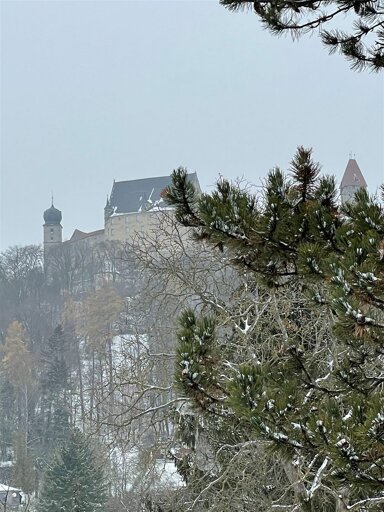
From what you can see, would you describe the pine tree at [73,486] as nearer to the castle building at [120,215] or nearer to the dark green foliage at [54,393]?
the dark green foliage at [54,393]

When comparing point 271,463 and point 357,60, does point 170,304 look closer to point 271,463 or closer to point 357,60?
point 271,463

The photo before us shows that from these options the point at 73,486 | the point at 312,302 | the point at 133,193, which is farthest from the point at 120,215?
the point at 312,302

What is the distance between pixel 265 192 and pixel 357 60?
1.22 meters

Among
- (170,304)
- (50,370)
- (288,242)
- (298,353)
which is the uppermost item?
(50,370)

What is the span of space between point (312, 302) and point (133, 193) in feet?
291

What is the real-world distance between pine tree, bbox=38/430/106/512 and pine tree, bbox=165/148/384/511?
768 inches

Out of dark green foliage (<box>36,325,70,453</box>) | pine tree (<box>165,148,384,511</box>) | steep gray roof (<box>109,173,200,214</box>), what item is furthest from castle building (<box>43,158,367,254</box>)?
pine tree (<box>165,148,384,511</box>)

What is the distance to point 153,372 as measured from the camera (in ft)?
32.7

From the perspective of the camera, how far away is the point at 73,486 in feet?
74.9

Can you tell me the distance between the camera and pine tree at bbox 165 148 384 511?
2.73 metres

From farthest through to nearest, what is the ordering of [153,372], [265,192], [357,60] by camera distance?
[153,372], [357,60], [265,192]

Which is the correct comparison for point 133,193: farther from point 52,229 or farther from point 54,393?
point 54,393

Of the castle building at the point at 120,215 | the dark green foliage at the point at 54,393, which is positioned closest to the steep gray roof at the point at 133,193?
the castle building at the point at 120,215

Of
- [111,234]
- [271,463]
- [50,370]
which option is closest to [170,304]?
[271,463]
